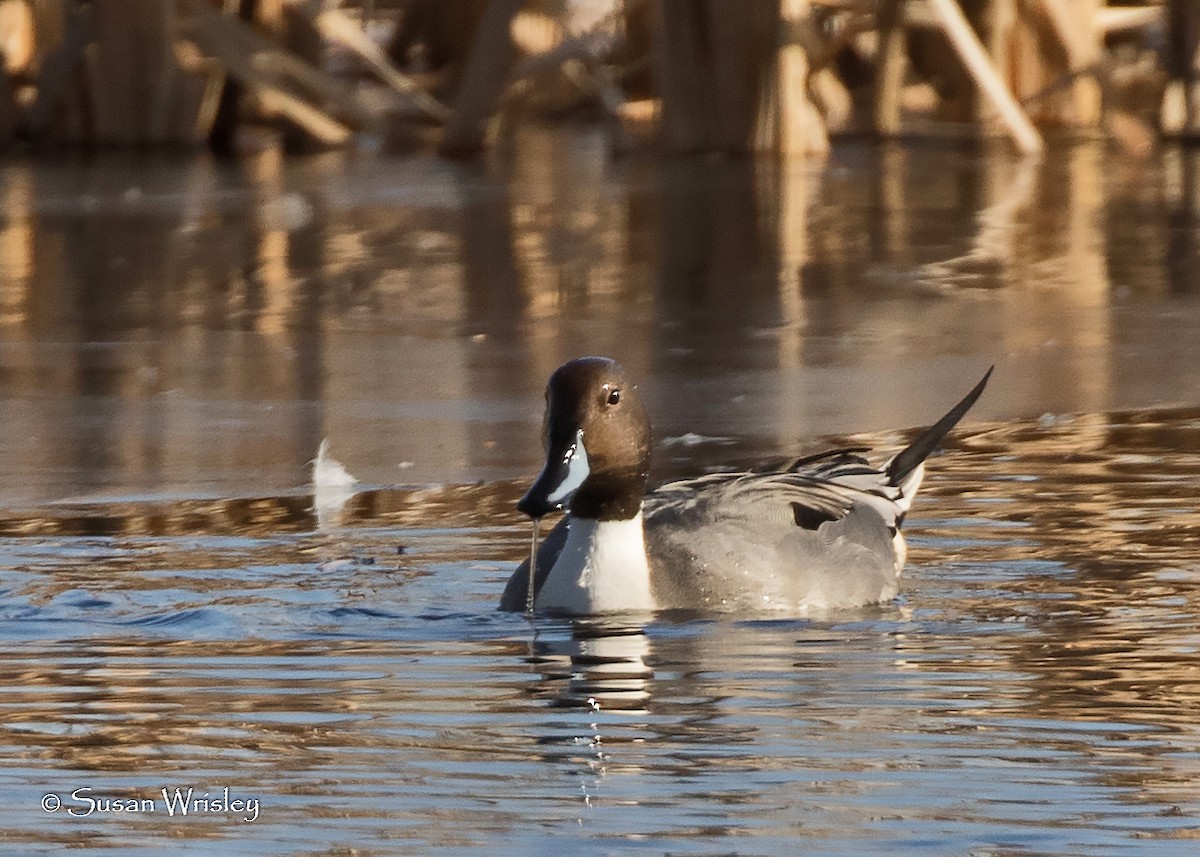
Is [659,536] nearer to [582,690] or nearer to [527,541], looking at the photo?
[527,541]

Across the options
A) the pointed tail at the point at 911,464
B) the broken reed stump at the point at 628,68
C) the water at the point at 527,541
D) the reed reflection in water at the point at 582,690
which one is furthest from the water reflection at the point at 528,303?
the pointed tail at the point at 911,464

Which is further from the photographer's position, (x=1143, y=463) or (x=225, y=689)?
(x=1143, y=463)

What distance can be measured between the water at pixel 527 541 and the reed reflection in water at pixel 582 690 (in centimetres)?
1

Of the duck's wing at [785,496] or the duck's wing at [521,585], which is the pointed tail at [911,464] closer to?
the duck's wing at [785,496]

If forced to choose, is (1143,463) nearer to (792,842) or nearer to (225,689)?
(225,689)

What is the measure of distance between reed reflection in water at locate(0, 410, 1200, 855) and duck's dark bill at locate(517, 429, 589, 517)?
26cm

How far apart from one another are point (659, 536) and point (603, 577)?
9.2 inches

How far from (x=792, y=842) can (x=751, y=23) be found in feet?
Answer: 44.8

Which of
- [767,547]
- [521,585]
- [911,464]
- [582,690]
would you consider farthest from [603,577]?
[911,464]

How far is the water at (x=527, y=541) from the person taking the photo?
13.0ft

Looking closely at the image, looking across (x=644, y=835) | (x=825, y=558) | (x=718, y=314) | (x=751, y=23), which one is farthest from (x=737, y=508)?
(x=751, y=23)

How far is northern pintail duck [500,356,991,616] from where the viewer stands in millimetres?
5660

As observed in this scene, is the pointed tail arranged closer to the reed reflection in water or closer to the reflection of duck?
the reed reflection in water

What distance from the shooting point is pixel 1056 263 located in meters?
12.2
